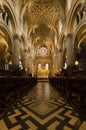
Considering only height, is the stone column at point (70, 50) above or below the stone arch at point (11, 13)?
below

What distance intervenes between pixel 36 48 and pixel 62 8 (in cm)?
2213

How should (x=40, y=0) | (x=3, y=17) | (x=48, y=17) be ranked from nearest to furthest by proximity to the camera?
(x=3, y=17)
(x=40, y=0)
(x=48, y=17)

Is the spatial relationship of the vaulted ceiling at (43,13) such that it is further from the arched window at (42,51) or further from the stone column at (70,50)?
the arched window at (42,51)

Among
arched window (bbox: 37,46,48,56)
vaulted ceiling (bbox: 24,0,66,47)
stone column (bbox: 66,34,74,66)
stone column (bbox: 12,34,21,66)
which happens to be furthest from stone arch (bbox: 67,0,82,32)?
arched window (bbox: 37,46,48,56)

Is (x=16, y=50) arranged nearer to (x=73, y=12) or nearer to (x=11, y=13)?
(x=11, y=13)

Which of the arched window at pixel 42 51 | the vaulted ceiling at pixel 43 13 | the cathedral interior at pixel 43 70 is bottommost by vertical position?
the cathedral interior at pixel 43 70

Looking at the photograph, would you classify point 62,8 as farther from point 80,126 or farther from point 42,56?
point 42,56

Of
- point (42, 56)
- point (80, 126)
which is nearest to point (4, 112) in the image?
point (80, 126)

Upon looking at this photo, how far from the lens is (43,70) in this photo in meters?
33.4

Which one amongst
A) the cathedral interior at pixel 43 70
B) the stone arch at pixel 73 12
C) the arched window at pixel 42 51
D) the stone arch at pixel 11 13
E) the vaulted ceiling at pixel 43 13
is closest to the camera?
the cathedral interior at pixel 43 70

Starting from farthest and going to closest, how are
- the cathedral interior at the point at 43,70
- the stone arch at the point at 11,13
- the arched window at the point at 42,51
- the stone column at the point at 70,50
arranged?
the arched window at the point at 42,51 < the stone column at the point at 70,50 < the stone arch at the point at 11,13 < the cathedral interior at the point at 43,70

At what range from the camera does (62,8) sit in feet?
54.1

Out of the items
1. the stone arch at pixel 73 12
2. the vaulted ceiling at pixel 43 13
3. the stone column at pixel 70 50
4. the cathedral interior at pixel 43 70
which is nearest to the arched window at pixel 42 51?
the cathedral interior at pixel 43 70

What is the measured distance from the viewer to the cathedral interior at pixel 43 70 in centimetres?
298
